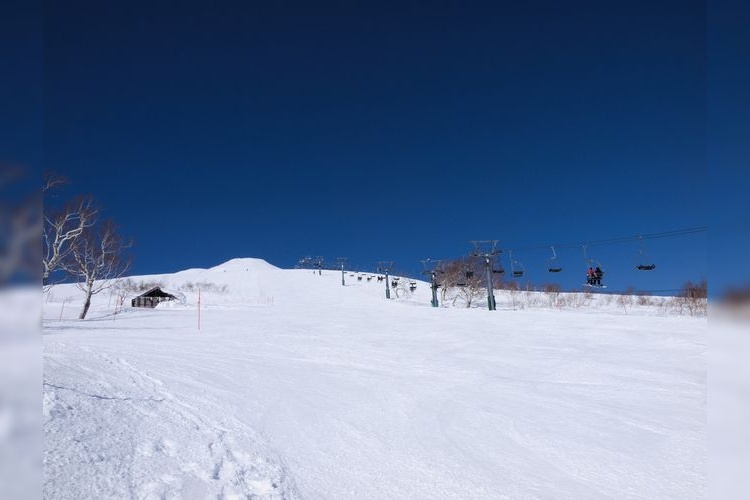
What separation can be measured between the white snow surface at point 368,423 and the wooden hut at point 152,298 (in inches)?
1439

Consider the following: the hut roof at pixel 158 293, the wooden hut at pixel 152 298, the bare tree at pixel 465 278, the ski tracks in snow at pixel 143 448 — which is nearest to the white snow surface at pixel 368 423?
the ski tracks in snow at pixel 143 448

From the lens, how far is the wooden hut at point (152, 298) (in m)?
46.8

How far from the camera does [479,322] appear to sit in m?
22.4

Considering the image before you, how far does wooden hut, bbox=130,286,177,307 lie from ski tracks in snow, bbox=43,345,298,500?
4429cm

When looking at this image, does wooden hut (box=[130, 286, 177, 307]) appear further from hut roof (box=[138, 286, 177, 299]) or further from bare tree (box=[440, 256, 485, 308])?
bare tree (box=[440, 256, 485, 308])

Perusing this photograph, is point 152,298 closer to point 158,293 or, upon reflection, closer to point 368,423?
point 158,293

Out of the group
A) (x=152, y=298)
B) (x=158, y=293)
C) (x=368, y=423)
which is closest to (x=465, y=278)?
(x=158, y=293)

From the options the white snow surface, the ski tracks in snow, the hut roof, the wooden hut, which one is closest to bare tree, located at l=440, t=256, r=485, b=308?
the hut roof

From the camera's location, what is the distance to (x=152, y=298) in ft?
156

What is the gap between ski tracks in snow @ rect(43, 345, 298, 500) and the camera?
3.76 m

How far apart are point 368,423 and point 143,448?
332cm

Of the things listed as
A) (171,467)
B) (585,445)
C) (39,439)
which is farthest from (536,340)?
(39,439)

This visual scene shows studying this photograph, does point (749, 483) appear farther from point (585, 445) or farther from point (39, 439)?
point (585, 445)

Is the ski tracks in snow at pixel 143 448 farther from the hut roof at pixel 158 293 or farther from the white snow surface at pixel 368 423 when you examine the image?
the hut roof at pixel 158 293
